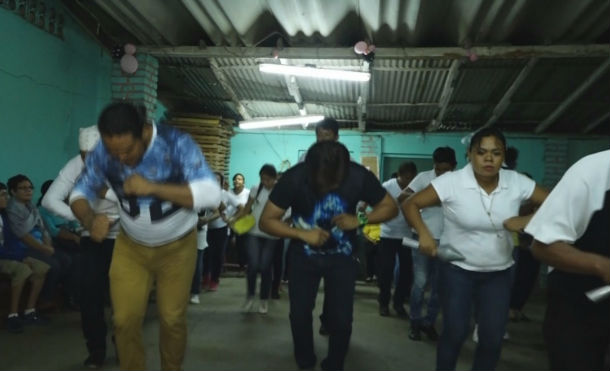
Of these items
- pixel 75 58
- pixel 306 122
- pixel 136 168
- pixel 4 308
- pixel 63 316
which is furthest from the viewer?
pixel 306 122

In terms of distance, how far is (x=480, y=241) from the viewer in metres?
3.02

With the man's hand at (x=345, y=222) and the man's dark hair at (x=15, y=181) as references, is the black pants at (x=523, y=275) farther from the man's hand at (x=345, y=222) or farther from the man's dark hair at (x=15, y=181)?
the man's dark hair at (x=15, y=181)

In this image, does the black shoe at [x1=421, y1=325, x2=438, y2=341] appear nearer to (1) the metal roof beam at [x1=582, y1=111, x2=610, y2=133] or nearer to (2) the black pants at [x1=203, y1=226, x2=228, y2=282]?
(2) the black pants at [x1=203, y1=226, x2=228, y2=282]

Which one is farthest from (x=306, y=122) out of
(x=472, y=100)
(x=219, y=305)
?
(x=219, y=305)

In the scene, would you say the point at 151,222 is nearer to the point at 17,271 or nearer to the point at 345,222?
the point at 345,222

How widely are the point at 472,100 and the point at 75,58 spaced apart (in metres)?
6.72

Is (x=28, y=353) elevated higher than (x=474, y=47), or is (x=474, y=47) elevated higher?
(x=474, y=47)

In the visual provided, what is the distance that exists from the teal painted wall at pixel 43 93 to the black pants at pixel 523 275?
18.9 feet

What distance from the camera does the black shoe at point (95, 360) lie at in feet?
12.5

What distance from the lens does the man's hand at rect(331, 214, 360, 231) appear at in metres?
3.32

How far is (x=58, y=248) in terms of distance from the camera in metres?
5.91

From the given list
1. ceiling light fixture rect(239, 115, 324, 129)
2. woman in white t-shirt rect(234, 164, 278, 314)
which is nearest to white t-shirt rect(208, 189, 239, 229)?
woman in white t-shirt rect(234, 164, 278, 314)

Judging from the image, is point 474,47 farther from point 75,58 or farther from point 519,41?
point 75,58

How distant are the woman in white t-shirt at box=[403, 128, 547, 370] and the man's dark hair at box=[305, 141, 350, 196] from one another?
1.77ft
